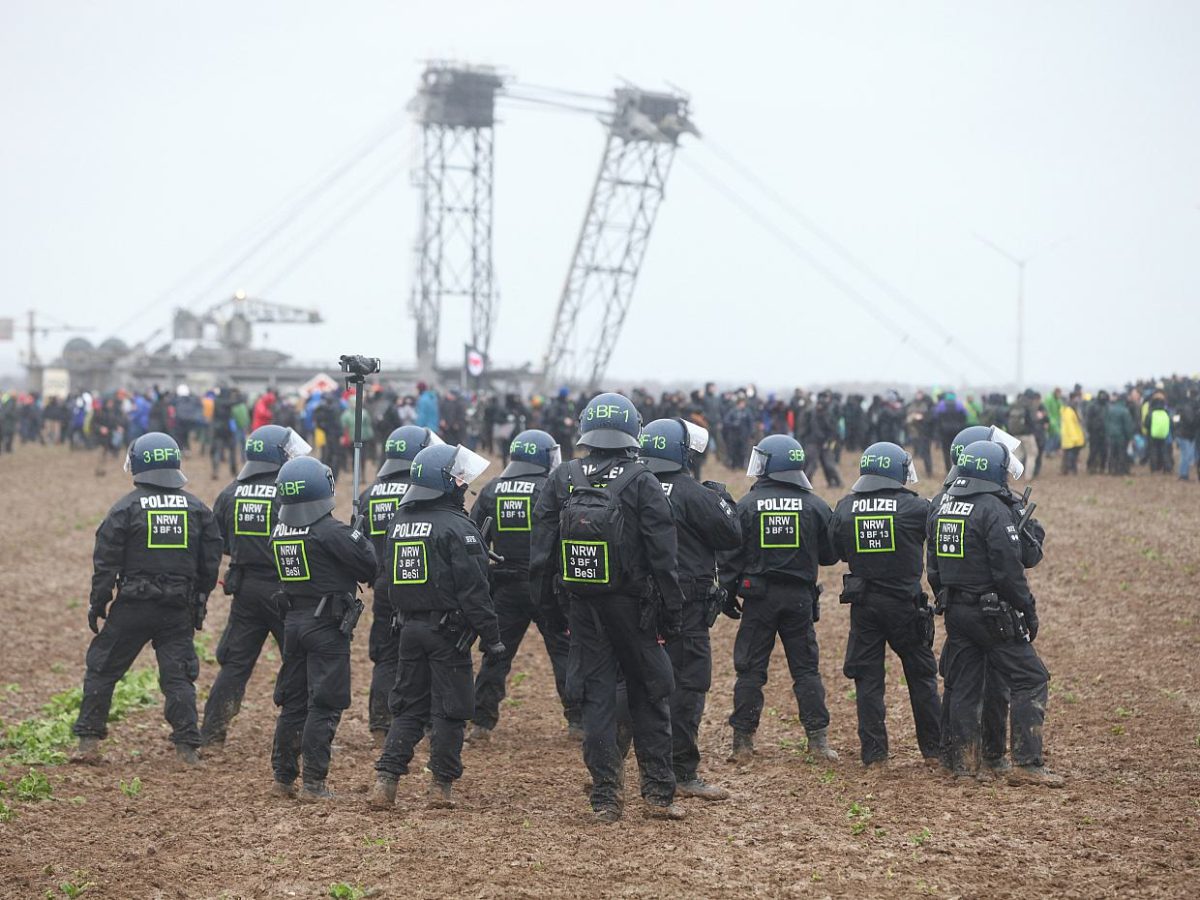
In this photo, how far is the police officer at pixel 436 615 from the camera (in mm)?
9039

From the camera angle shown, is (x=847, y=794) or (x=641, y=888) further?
(x=847, y=794)

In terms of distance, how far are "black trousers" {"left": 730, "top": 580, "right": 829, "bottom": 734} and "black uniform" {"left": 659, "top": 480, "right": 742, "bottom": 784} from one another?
1.08 meters

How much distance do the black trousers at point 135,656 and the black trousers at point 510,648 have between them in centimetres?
226

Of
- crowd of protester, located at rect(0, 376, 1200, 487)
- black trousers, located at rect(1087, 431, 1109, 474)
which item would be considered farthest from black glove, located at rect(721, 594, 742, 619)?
black trousers, located at rect(1087, 431, 1109, 474)

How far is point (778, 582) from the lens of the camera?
10570mm

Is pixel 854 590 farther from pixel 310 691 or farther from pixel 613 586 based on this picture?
pixel 310 691

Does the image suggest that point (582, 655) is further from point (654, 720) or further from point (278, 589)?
point (278, 589)

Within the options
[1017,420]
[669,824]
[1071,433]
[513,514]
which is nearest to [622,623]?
[669,824]

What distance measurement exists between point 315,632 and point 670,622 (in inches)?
97.7

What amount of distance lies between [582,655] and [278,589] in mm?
3043

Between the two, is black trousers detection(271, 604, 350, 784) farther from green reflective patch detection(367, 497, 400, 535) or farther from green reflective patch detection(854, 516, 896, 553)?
green reflective patch detection(854, 516, 896, 553)

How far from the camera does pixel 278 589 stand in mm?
10742

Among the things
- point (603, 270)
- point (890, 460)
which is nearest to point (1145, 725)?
point (890, 460)

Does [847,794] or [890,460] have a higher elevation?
[890,460]
